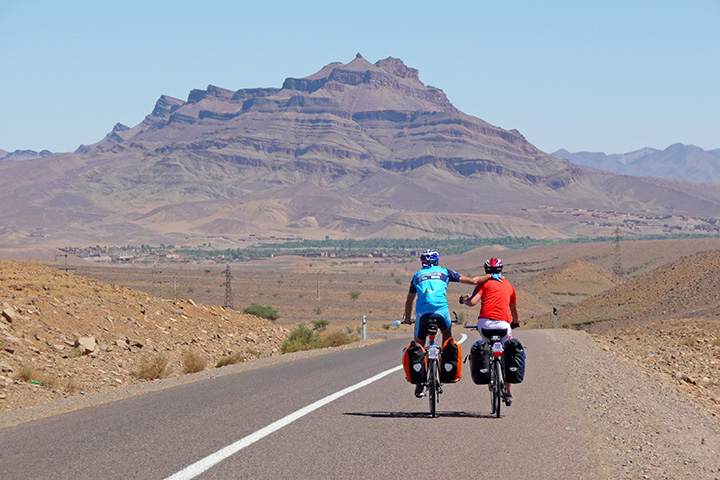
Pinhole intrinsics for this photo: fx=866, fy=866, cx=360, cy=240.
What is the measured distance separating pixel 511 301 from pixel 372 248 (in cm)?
18644

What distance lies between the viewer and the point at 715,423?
12523 millimetres

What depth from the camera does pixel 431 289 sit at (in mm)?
10016

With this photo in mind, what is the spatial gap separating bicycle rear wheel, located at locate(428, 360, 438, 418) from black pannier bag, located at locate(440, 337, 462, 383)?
225mm

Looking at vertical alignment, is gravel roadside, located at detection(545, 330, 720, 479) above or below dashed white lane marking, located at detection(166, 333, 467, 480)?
below

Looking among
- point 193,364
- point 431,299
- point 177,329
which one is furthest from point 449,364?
point 177,329

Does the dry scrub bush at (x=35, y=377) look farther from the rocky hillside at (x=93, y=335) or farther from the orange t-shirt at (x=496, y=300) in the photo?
Result: the orange t-shirt at (x=496, y=300)

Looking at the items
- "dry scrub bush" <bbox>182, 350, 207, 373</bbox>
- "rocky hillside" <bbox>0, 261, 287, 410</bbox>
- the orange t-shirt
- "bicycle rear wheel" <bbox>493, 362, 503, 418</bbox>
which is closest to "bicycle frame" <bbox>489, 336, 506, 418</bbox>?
"bicycle rear wheel" <bbox>493, 362, 503, 418</bbox>

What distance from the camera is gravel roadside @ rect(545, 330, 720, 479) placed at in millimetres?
7699

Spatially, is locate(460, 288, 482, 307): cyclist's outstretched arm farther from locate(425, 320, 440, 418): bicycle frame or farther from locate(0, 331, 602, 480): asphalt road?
locate(0, 331, 602, 480): asphalt road

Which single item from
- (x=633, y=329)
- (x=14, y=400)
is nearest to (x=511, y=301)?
(x=14, y=400)

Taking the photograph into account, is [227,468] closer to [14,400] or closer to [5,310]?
[14,400]

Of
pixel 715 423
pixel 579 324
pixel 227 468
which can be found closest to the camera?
pixel 227 468

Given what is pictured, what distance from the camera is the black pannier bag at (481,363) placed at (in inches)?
395

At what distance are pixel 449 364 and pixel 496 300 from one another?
950 millimetres
